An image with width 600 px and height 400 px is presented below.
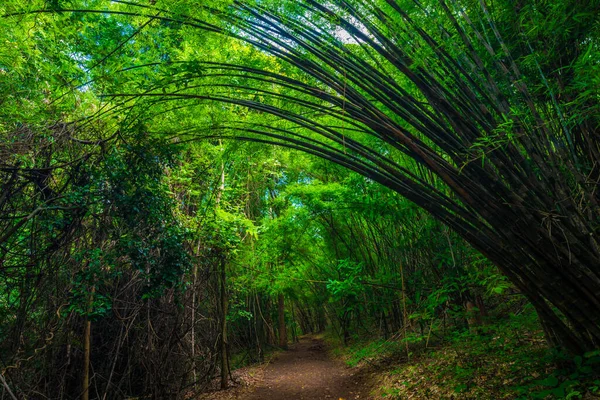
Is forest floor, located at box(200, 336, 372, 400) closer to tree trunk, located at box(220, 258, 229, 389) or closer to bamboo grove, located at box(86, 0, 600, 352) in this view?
tree trunk, located at box(220, 258, 229, 389)

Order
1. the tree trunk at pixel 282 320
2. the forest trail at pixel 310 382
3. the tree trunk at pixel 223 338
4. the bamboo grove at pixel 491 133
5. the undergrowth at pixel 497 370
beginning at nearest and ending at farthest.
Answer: the bamboo grove at pixel 491 133
the undergrowth at pixel 497 370
the forest trail at pixel 310 382
the tree trunk at pixel 223 338
the tree trunk at pixel 282 320

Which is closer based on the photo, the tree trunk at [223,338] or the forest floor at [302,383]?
the forest floor at [302,383]

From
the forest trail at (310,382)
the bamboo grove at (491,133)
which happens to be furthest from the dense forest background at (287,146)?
the forest trail at (310,382)

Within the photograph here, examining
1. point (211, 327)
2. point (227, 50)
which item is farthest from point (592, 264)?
point (211, 327)

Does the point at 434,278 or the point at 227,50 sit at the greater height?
the point at 227,50

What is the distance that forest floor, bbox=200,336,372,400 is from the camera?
14.2 ft

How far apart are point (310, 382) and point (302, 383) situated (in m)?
0.13

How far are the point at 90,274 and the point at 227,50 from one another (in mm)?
2020

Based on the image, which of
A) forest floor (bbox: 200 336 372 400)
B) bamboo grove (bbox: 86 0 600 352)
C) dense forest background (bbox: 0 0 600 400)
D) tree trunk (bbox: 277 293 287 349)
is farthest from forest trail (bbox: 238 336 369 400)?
bamboo grove (bbox: 86 0 600 352)

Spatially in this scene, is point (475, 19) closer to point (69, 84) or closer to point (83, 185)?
point (69, 84)

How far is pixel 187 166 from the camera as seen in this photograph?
4055mm

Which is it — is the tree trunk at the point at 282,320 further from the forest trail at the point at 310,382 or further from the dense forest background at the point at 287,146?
the dense forest background at the point at 287,146

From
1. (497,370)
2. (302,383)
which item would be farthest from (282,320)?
(497,370)

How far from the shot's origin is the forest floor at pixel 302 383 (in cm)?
434
